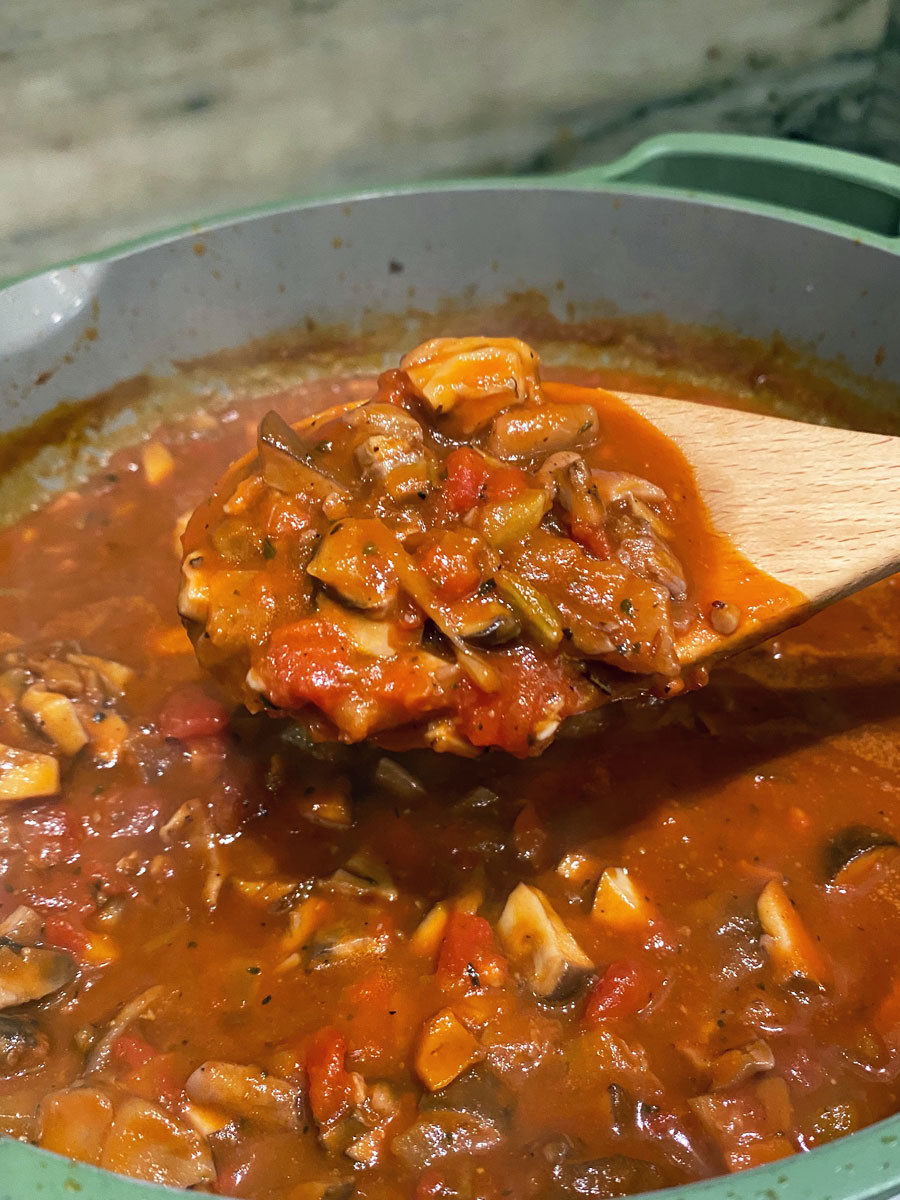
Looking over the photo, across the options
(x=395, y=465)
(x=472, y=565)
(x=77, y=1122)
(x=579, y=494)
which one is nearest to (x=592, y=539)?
(x=579, y=494)

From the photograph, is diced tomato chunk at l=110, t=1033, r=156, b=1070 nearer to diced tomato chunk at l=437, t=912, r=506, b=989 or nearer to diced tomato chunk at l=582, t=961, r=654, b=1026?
diced tomato chunk at l=437, t=912, r=506, b=989

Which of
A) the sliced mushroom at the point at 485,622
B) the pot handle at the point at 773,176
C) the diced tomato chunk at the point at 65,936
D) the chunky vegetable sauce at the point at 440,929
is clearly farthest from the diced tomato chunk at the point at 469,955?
the pot handle at the point at 773,176

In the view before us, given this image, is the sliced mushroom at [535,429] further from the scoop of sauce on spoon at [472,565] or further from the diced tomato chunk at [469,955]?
the diced tomato chunk at [469,955]

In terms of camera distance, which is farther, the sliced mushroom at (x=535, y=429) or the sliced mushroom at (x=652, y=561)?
the sliced mushroom at (x=535, y=429)

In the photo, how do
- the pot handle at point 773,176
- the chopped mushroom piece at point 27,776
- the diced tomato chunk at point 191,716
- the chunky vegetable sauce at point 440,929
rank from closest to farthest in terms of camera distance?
the chunky vegetable sauce at point 440,929, the chopped mushroom piece at point 27,776, the diced tomato chunk at point 191,716, the pot handle at point 773,176

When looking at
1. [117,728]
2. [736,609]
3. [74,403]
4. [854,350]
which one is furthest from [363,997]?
[854,350]
